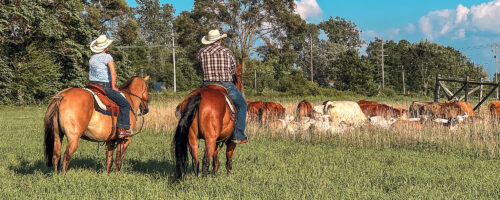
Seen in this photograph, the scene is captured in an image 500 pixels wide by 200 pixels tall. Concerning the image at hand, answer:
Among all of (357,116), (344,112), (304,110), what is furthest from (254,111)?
(357,116)

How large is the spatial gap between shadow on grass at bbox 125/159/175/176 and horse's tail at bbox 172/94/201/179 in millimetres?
1214

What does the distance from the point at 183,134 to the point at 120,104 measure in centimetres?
188

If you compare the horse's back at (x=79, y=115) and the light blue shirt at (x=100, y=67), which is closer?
the horse's back at (x=79, y=115)

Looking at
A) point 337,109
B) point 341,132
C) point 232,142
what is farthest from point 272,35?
point 232,142

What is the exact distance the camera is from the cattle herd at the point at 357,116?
543 inches

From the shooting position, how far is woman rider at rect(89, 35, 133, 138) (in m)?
7.68

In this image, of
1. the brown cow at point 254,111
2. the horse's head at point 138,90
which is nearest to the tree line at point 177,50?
the brown cow at point 254,111

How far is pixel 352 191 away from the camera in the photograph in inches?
235

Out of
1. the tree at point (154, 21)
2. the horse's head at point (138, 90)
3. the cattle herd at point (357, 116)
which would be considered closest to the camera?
the horse's head at point (138, 90)

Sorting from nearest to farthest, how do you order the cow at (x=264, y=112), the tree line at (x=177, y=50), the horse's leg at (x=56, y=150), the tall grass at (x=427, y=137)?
the horse's leg at (x=56, y=150) < the tall grass at (x=427, y=137) < the cow at (x=264, y=112) < the tree line at (x=177, y=50)

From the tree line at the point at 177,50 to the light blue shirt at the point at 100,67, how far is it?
2523 cm

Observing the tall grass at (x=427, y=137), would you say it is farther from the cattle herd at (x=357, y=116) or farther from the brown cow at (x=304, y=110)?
the brown cow at (x=304, y=110)

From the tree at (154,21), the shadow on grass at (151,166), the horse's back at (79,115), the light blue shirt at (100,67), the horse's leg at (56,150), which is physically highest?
the tree at (154,21)

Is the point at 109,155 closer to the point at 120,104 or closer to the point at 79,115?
the point at 120,104
